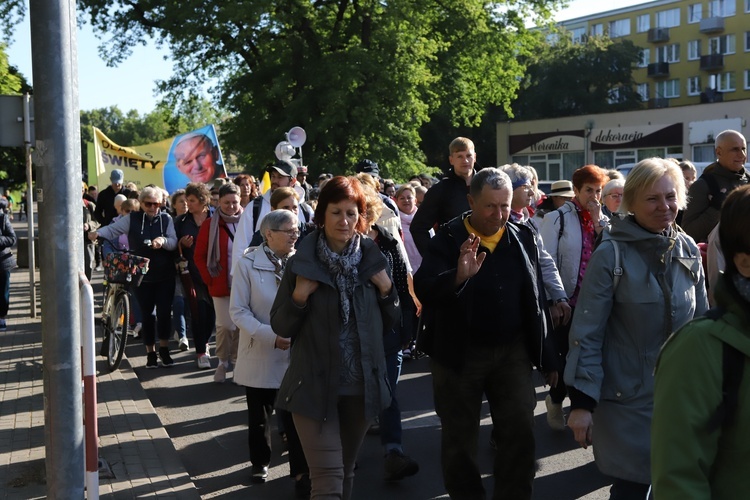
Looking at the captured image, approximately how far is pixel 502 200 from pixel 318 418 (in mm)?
1343

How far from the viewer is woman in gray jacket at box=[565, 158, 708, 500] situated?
3947 mm

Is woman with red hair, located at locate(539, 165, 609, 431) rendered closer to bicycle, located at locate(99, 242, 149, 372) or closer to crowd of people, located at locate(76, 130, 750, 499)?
crowd of people, located at locate(76, 130, 750, 499)

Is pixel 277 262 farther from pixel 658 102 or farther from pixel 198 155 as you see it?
pixel 658 102

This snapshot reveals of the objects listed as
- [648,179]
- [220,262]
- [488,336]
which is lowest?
[488,336]

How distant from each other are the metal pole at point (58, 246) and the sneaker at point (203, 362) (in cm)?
537

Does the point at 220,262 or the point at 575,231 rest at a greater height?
the point at 575,231

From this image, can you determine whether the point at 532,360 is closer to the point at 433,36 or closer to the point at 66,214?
the point at 66,214

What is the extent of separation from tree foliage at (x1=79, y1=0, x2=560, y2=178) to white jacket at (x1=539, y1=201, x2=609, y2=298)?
942 inches

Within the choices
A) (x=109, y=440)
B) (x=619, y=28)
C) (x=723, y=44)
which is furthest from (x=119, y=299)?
(x=619, y=28)

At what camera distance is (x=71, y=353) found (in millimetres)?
5078

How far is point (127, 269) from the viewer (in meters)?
10.1

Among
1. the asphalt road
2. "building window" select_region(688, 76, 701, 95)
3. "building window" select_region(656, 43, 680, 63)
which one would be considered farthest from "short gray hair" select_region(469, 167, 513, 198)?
"building window" select_region(656, 43, 680, 63)

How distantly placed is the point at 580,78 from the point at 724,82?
1489 centimetres

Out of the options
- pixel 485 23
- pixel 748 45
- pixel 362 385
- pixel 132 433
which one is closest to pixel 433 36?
pixel 485 23
